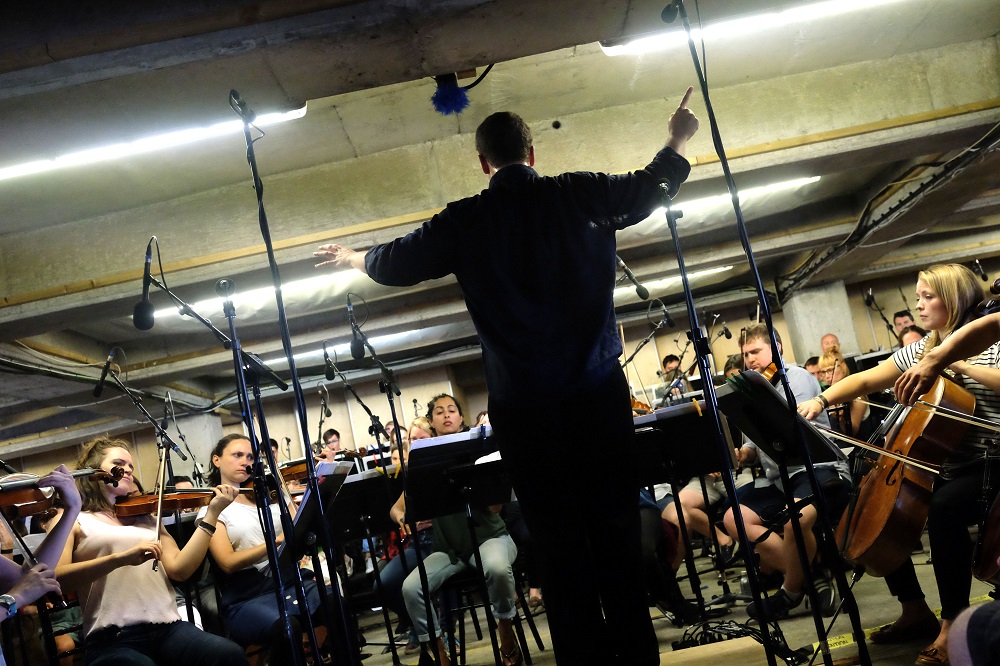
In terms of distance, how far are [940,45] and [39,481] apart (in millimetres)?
6035

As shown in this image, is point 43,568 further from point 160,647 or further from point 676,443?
point 676,443

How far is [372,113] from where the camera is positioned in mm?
5016

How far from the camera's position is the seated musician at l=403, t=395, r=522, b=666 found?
397 cm

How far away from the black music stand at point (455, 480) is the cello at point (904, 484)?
1.47m

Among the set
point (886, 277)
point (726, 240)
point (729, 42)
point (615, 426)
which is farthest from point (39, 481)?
point (886, 277)

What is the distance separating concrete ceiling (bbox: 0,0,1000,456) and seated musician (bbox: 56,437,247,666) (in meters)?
1.82

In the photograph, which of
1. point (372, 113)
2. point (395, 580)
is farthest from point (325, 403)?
point (372, 113)

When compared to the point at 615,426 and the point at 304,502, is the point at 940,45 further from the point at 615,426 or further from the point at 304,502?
the point at 304,502

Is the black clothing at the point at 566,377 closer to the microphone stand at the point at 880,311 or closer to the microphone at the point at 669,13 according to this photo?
the microphone at the point at 669,13

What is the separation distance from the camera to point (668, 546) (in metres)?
4.52

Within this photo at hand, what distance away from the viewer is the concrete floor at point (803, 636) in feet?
8.87

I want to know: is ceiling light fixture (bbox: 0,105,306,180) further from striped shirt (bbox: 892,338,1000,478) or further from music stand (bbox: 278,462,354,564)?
striped shirt (bbox: 892,338,1000,478)

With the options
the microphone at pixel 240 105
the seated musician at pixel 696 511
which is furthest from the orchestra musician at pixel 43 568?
the seated musician at pixel 696 511

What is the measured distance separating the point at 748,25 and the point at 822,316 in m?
8.23
